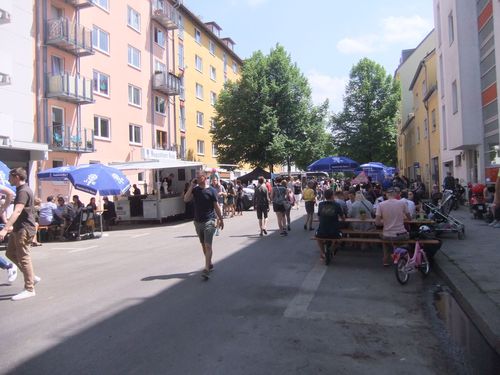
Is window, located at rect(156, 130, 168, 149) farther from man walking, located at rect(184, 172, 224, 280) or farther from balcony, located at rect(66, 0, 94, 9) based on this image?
man walking, located at rect(184, 172, 224, 280)

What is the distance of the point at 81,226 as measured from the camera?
14859 millimetres

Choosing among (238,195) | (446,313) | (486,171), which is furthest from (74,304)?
(238,195)

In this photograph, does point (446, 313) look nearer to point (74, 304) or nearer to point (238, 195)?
point (74, 304)

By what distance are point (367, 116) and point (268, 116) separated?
14.0m

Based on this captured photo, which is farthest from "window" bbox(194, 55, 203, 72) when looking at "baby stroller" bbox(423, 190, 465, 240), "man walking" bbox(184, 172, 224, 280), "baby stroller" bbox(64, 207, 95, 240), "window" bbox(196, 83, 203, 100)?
"man walking" bbox(184, 172, 224, 280)

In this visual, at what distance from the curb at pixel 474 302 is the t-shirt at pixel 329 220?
1927 mm

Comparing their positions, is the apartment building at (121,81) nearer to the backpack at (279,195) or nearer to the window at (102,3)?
the window at (102,3)

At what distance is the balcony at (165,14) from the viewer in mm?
31622

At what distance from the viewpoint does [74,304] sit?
20.5 ft

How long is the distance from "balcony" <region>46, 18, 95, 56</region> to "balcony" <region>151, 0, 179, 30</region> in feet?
29.6

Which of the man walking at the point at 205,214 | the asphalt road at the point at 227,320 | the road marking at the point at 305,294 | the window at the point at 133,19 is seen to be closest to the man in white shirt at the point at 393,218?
the asphalt road at the point at 227,320

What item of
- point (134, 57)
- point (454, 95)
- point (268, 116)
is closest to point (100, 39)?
point (134, 57)

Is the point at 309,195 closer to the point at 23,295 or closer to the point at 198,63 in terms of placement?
the point at 23,295

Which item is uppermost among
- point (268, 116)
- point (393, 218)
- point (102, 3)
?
point (102, 3)
